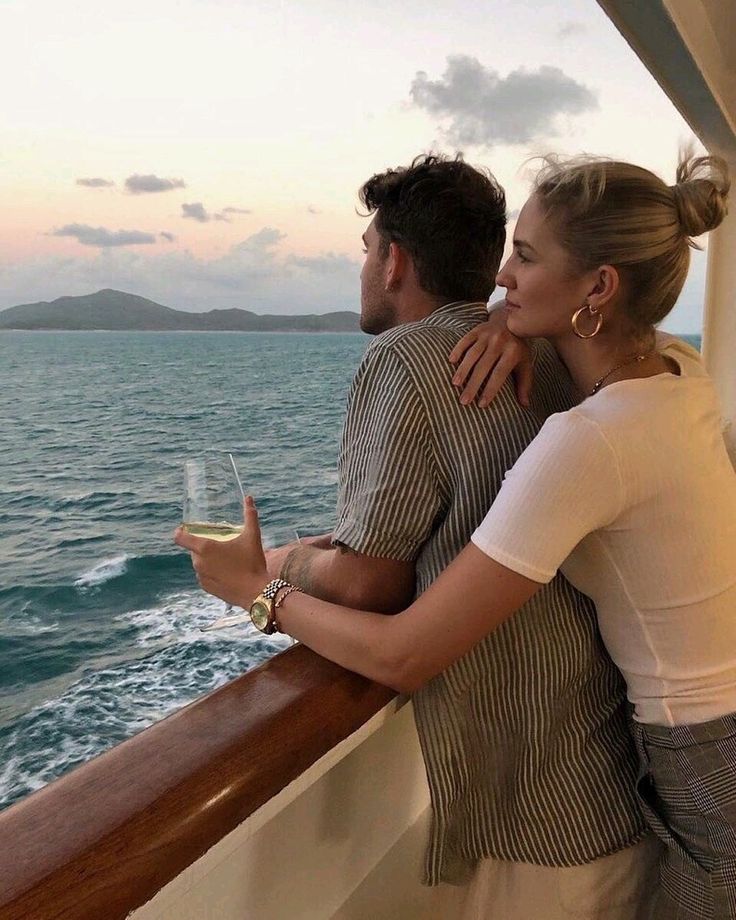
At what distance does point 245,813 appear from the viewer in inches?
25.4

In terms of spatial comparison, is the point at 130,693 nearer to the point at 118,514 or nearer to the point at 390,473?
the point at 390,473

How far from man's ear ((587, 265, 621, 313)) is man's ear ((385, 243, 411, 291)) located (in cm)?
26

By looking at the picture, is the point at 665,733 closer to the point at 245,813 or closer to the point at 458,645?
the point at 458,645

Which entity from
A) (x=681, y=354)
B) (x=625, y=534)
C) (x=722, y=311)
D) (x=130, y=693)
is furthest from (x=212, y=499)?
(x=130, y=693)

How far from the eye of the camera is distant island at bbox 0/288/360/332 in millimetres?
7484

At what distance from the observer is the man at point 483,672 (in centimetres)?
86

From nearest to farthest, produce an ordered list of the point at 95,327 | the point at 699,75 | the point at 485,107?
the point at 699,75 < the point at 95,327 < the point at 485,107

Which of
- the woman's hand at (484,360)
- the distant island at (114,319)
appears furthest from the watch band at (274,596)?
the distant island at (114,319)

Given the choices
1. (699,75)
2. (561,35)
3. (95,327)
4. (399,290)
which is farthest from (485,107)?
(399,290)

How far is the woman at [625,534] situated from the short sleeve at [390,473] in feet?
0.29

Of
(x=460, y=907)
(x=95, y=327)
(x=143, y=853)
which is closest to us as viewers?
(x=143, y=853)

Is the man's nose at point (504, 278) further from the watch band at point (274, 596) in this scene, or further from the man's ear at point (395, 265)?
the watch band at point (274, 596)

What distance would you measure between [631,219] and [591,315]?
104 millimetres

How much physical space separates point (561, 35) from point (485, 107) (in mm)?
5002
